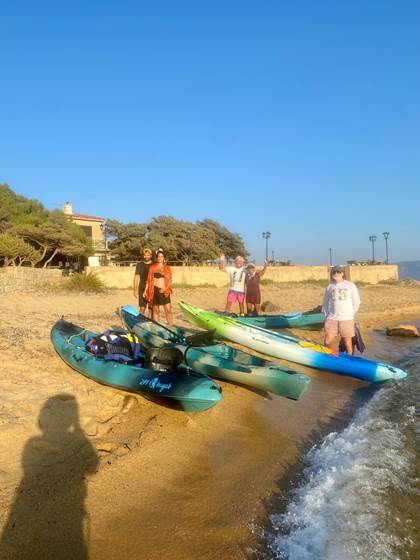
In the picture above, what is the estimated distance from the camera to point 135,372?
4473mm

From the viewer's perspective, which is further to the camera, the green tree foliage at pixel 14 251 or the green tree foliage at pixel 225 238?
the green tree foliage at pixel 225 238

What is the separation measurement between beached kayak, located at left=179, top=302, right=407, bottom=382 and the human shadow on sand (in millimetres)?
2426

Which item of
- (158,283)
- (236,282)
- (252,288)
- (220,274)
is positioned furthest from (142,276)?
(220,274)

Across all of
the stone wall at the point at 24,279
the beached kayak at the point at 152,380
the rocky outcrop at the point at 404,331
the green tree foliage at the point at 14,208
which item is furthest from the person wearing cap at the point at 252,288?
the green tree foliage at the point at 14,208

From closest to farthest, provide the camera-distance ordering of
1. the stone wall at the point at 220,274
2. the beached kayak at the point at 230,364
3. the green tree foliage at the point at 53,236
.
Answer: the beached kayak at the point at 230,364, the stone wall at the point at 220,274, the green tree foliage at the point at 53,236

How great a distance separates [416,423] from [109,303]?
33.2ft

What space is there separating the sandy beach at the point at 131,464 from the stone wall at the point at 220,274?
43.7ft

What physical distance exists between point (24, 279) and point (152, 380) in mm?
14937

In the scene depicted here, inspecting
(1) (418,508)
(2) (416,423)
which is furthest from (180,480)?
(2) (416,423)

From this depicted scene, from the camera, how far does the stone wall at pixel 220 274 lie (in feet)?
68.7

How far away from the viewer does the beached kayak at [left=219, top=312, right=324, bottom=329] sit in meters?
9.38

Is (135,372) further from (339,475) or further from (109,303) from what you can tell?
(109,303)

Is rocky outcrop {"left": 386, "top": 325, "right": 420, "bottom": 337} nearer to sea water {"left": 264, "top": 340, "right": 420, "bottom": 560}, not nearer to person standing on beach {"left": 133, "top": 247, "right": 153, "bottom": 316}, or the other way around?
sea water {"left": 264, "top": 340, "right": 420, "bottom": 560}

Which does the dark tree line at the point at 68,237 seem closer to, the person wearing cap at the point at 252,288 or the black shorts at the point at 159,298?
the person wearing cap at the point at 252,288
